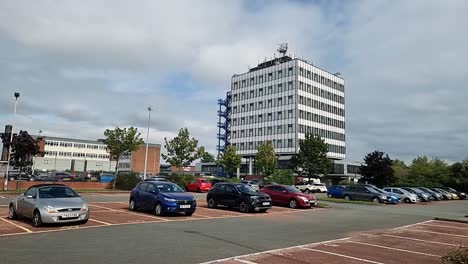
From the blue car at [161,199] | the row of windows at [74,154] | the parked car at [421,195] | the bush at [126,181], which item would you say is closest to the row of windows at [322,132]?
the parked car at [421,195]

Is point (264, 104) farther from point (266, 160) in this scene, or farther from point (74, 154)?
point (74, 154)

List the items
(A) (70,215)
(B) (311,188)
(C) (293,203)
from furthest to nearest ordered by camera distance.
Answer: (B) (311,188)
(C) (293,203)
(A) (70,215)

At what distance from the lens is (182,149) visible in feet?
165

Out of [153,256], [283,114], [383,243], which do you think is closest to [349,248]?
[383,243]

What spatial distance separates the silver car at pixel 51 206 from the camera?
13.8 m

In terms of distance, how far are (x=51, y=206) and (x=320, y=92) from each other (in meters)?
82.6

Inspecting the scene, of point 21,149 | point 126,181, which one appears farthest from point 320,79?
point 21,149

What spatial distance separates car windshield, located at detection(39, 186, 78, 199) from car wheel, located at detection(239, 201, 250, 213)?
9.53 metres

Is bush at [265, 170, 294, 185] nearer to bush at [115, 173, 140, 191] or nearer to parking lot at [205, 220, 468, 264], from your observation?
bush at [115, 173, 140, 191]

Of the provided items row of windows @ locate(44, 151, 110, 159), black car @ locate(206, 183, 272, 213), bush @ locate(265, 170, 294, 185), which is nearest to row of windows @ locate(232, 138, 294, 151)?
bush @ locate(265, 170, 294, 185)

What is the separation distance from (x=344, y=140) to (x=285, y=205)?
73.0 metres

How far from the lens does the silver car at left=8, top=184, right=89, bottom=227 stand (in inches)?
543

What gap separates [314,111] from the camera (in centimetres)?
8950

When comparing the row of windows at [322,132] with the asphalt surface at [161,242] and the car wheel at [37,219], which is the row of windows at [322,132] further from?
the car wheel at [37,219]
